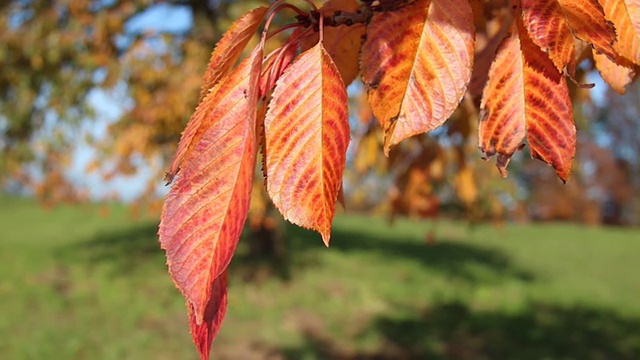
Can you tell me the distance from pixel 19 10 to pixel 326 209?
17.2 ft

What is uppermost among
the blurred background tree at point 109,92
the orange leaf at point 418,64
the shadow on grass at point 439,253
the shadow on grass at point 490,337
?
the orange leaf at point 418,64

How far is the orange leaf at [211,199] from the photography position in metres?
0.39

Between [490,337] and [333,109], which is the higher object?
[333,109]

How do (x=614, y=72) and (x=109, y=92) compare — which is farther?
(x=109, y=92)

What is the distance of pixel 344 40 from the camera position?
0.58 meters

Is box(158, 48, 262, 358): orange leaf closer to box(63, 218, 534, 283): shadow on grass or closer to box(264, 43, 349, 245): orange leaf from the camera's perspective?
box(264, 43, 349, 245): orange leaf

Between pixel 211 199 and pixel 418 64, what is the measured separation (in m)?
0.17

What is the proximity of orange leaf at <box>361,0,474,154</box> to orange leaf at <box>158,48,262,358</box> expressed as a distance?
0.28 ft

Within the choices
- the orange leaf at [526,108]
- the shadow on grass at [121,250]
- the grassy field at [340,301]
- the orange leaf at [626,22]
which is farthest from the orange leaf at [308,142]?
the shadow on grass at [121,250]

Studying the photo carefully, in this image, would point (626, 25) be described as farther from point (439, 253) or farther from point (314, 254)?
point (439, 253)

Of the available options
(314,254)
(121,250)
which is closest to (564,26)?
(314,254)

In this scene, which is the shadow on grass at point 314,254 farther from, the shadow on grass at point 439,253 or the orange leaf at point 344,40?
the orange leaf at point 344,40

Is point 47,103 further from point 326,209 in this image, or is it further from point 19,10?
point 326,209

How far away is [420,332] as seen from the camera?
418cm
